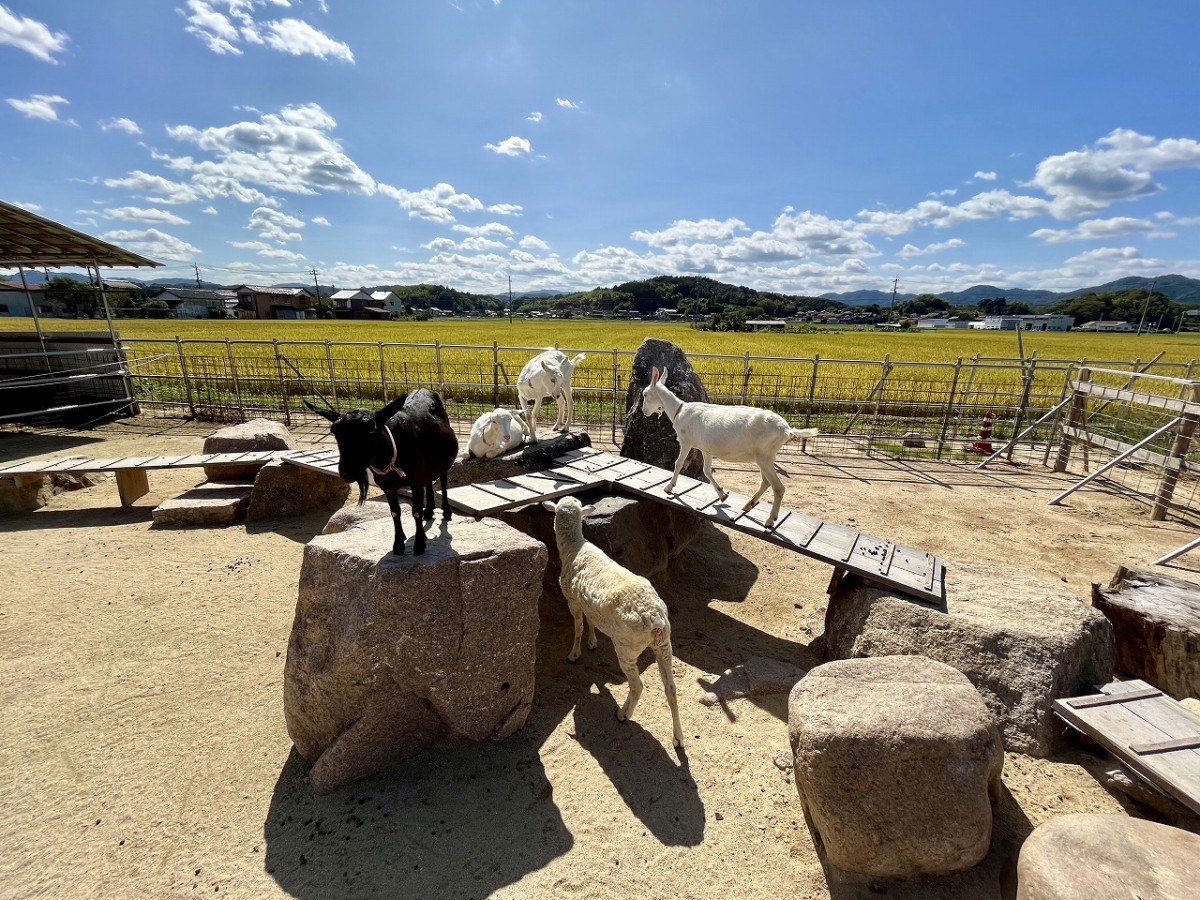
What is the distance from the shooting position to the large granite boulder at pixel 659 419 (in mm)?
8719

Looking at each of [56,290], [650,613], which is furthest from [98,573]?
[56,290]

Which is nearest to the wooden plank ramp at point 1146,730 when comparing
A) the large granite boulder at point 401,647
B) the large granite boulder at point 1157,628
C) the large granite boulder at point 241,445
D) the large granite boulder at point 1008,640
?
the large granite boulder at point 1008,640

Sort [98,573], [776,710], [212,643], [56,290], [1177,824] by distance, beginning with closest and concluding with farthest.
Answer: [1177,824] < [776,710] < [212,643] < [98,573] < [56,290]

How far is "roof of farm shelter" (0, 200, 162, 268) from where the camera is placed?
11500 millimetres

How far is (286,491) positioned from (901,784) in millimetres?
8283

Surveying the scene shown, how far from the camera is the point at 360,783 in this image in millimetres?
3613

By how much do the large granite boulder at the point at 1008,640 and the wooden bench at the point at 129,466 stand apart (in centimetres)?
794

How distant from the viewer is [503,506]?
17.7ft

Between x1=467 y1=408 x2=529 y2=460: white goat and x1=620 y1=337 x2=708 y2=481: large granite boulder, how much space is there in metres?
2.66

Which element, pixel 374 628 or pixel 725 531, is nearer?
pixel 374 628

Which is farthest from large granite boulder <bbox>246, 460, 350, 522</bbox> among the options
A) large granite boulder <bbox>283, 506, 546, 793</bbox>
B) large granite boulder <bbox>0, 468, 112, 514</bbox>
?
large granite boulder <bbox>283, 506, 546, 793</bbox>

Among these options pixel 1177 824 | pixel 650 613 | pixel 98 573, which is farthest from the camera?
pixel 98 573

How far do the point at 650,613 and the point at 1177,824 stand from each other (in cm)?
349

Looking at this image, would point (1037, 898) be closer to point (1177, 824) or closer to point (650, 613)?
point (1177, 824)
